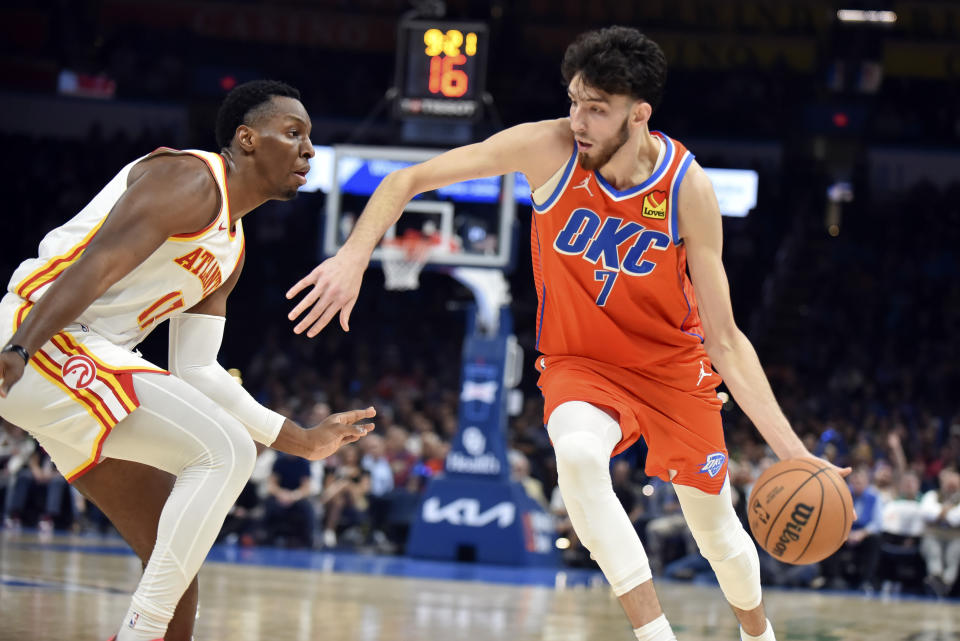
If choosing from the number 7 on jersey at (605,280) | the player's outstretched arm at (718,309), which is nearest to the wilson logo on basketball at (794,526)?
the player's outstretched arm at (718,309)

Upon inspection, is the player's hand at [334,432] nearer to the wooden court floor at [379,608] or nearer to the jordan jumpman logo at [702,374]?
the jordan jumpman logo at [702,374]

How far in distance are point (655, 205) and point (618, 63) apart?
48 centimetres

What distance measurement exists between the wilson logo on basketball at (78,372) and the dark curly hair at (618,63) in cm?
171

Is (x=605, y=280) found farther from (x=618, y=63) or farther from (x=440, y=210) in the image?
(x=440, y=210)

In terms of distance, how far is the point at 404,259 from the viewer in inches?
459

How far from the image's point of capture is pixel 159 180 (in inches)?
134

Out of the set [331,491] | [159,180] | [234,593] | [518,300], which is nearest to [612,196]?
[159,180]

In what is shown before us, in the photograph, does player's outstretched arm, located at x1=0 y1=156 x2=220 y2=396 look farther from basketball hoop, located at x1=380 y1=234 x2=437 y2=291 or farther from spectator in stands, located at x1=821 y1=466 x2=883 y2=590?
spectator in stands, located at x1=821 y1=466 x2=883 y2=590

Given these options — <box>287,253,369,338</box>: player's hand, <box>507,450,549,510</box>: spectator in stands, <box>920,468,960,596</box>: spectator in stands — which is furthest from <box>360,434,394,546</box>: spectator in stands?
<box>287,253,369,338</box>: player's hand

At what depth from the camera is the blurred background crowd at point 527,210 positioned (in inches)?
586

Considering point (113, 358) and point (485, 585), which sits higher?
point (113, 358)

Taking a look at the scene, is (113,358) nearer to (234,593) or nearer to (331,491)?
(234,593)

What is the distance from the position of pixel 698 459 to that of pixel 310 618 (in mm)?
2853

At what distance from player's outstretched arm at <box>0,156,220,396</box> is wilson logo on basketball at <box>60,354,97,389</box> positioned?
0.18 metres
